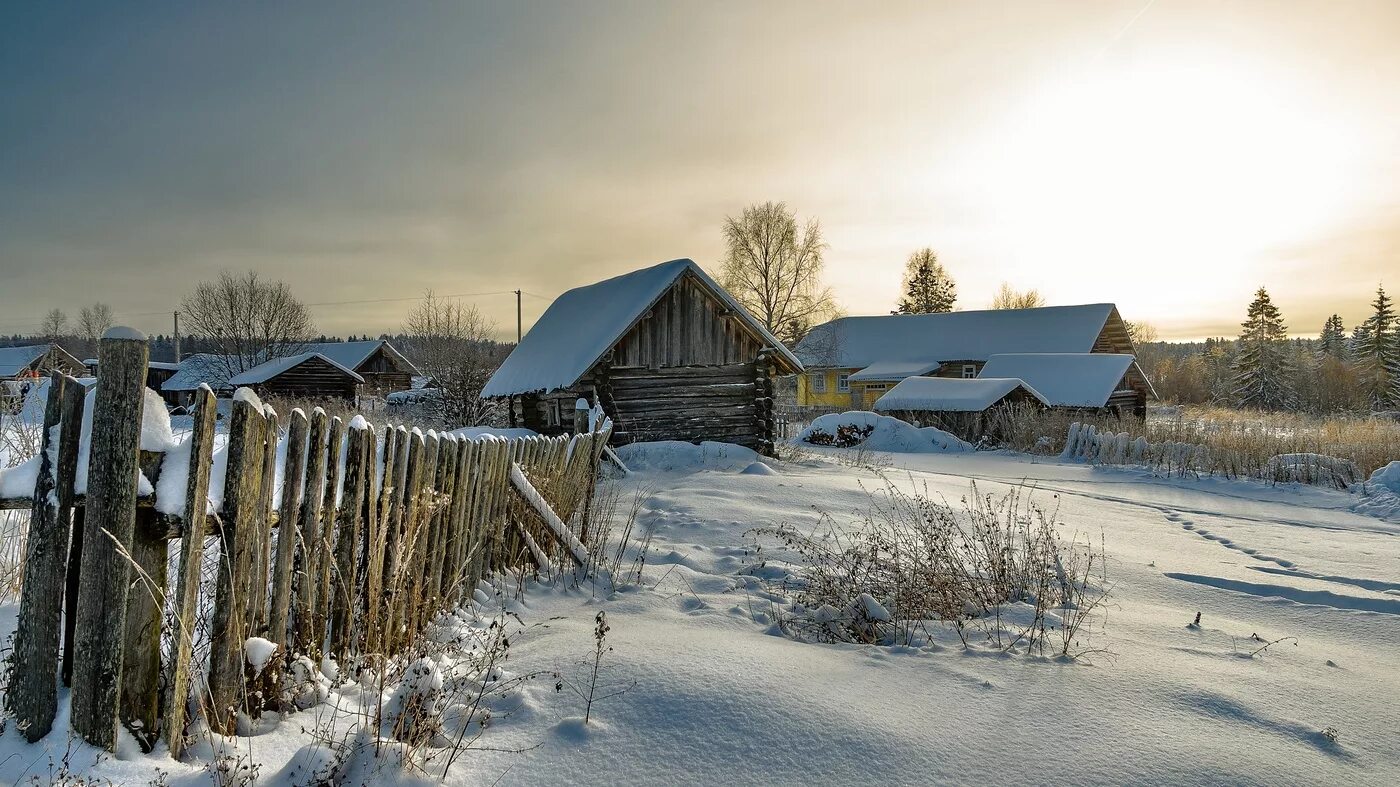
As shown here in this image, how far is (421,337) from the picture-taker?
30.8 m

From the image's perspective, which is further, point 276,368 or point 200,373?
point 200,373

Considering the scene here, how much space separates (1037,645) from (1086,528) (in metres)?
5.68

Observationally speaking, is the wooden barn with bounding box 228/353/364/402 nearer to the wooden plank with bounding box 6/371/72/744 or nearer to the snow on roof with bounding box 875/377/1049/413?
the snow on roof with bounding box 875/377/1049/413

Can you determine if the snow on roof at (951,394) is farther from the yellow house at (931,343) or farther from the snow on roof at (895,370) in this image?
the yellow house at (931,343)

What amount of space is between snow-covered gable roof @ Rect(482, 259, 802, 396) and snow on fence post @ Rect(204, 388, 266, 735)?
12.1 meters

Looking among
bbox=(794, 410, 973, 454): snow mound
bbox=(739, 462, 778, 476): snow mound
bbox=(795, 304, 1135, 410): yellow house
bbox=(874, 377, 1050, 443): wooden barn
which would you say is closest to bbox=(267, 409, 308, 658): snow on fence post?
bbox=(739, 462, 778, 476): snow mound

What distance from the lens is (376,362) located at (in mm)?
59750

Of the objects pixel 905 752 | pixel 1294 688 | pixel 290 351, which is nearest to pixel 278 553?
pixel 905 752

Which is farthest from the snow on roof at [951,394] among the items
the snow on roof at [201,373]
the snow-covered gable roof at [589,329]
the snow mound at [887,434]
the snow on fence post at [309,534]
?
the snow on roof at [201,373]

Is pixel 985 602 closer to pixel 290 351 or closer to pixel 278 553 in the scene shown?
pixel 278 553

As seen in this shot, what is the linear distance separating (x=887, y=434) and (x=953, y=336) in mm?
21649

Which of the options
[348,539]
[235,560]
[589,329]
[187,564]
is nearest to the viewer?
[187,564]

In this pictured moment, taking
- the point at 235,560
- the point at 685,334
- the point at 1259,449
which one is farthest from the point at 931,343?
the point at 235,560

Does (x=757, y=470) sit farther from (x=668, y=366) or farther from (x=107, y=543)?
(x=107, y=543)
